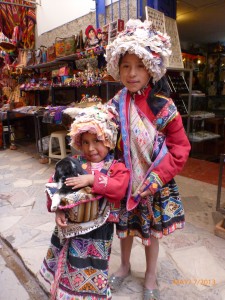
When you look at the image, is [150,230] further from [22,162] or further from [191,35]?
[191,35]

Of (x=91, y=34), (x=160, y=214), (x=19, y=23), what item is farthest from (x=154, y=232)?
(x=19, y=23)

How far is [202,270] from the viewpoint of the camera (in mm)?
1728

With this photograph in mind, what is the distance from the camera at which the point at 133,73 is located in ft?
3.81

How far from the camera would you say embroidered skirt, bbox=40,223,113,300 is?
1165mm

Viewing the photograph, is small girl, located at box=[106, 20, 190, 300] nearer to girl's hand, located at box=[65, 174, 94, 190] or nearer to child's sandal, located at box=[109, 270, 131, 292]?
girl's hand, located at box=[65, 174, 94, 190]

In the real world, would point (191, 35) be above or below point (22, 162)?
above

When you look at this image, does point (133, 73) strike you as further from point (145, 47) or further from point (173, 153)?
point (173, 153)

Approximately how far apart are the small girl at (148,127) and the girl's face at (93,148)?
12cm

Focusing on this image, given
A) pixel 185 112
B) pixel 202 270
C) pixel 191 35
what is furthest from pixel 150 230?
pixel 191 35

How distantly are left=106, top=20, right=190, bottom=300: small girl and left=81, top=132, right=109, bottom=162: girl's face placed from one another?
12 centimetres

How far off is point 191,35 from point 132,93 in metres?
7.59

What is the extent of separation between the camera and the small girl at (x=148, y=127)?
1146 mm

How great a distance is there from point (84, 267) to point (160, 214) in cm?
47

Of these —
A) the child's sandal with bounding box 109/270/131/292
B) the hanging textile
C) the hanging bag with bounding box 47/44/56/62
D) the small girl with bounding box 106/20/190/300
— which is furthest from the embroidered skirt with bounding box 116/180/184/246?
the hanging textile
